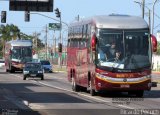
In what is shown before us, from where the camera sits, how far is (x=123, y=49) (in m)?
28.0

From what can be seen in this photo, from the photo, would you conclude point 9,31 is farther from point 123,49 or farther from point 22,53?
point 123,49

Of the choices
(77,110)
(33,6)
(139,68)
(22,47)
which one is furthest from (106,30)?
(22,47)

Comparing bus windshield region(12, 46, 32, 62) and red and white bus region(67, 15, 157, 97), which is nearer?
red and white bus region(67, 15, 157, 97)

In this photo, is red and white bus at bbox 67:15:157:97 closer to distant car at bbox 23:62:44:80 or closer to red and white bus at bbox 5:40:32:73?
distant car at bbox 23:62:44:80

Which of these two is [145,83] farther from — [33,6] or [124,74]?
[33,6]

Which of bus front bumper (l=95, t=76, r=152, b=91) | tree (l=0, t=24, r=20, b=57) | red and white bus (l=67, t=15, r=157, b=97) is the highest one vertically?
red and white bus (l=67, t=15, r=157, b=97)

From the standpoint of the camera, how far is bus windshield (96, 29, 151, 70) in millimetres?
27953

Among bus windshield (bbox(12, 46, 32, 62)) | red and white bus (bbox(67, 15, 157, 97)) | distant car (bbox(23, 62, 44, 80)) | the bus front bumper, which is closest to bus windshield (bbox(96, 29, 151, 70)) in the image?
red and white bus (bbox(67, 15, 157, 97))

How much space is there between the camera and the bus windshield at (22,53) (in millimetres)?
69688

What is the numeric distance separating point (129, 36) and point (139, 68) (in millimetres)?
1565

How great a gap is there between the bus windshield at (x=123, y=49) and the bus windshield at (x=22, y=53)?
137ft

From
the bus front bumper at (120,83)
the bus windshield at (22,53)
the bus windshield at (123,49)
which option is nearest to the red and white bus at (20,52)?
the bus windshield at (22,53)

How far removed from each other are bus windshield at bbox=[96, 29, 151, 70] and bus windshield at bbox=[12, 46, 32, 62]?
137 feet

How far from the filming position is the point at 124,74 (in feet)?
91.6
